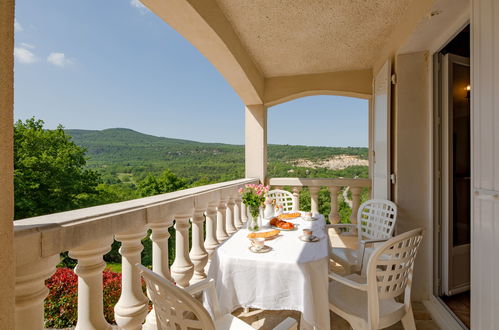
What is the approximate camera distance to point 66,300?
524 centimetres

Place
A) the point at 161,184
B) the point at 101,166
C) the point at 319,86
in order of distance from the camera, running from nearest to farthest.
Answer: the point at 319,86, the point at 101,166, the point at 161,184

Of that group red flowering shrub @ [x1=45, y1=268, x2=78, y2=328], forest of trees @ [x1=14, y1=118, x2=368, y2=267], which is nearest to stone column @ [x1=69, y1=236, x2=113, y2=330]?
red flowering shrub @ [x1=45, y1=268, x2=78, y2=328]

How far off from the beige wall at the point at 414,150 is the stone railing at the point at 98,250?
6.46 feet

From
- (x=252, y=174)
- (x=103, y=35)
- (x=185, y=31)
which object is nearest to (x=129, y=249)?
(x=185, y=31)

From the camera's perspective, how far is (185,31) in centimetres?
221

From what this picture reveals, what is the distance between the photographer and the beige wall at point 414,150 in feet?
8.05

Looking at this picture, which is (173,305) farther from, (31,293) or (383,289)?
(383,289)

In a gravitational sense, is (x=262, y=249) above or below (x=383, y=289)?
above

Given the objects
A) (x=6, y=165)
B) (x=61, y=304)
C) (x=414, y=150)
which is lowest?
(x=61, y=304)

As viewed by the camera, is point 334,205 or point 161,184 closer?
point 334,205

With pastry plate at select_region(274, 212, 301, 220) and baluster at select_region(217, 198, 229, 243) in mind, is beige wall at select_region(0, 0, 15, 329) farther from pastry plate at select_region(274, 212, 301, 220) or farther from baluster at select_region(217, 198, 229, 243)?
pastry plate at select_region(274, 212, 301, 220)

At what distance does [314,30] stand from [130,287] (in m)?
2.89

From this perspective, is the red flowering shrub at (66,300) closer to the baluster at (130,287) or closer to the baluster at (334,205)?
the baluster at (334,205)

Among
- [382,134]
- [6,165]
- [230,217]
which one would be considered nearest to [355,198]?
[382,134]
